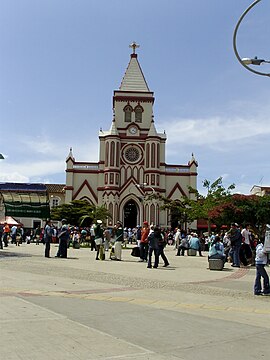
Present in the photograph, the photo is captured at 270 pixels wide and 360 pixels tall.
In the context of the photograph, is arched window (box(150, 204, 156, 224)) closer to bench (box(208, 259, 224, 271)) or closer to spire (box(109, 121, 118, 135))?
spire (box(109, 121, 118, 135))

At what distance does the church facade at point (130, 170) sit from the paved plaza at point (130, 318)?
168 feet

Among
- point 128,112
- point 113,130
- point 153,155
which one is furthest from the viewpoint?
point 128,112

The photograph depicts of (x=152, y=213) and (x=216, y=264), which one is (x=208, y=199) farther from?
(x=216, y=264)

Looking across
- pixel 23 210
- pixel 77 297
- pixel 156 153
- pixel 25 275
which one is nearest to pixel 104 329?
pixel 77 297

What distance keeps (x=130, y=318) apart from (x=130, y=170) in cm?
5931

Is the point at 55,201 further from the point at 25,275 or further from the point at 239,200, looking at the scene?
the point at 25,275

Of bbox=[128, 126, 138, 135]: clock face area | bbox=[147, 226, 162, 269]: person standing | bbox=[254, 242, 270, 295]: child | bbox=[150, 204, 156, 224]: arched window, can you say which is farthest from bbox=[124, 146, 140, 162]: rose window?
bbox=[254, 242, 270, 295]: child

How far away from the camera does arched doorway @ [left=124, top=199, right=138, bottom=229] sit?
66438 millimetres

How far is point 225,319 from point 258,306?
199 centimetres

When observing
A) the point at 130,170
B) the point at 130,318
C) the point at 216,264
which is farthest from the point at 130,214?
the point at 130,318

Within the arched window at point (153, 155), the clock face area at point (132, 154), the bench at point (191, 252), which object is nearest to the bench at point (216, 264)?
the bench at point (191, 252)

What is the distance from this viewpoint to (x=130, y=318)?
8.19 meters

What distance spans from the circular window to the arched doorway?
6060 mm

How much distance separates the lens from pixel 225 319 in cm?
837
